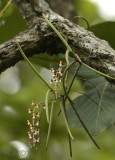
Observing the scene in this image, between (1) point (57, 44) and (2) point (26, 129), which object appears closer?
(1) point (57, 44)

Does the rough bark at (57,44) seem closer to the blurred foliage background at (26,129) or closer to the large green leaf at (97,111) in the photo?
the large green leaf at (97,111)

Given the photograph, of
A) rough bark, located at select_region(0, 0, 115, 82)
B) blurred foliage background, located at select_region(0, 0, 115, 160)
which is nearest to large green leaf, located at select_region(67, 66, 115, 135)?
rough bark, located at select_region(0, 0, 115, 82)

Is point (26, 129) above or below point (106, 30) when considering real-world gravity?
below

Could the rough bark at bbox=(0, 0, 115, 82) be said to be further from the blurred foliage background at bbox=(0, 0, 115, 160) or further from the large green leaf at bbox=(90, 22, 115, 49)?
the blurred foliage background at bbox=(0, 0, 115, 160)

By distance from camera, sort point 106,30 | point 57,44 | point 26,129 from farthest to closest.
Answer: point 26,129, point 106,30, point 57,44

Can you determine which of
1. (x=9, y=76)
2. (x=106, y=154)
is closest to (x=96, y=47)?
(x=106, y=154)

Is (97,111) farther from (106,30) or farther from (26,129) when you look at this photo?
(26,129)

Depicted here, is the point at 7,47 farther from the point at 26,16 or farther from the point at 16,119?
the point at 16,119

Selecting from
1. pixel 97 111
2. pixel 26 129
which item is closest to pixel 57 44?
pixel 97 111

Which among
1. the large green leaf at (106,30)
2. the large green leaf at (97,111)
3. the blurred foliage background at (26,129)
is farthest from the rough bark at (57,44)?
the blurred foliage background at (26,129)
